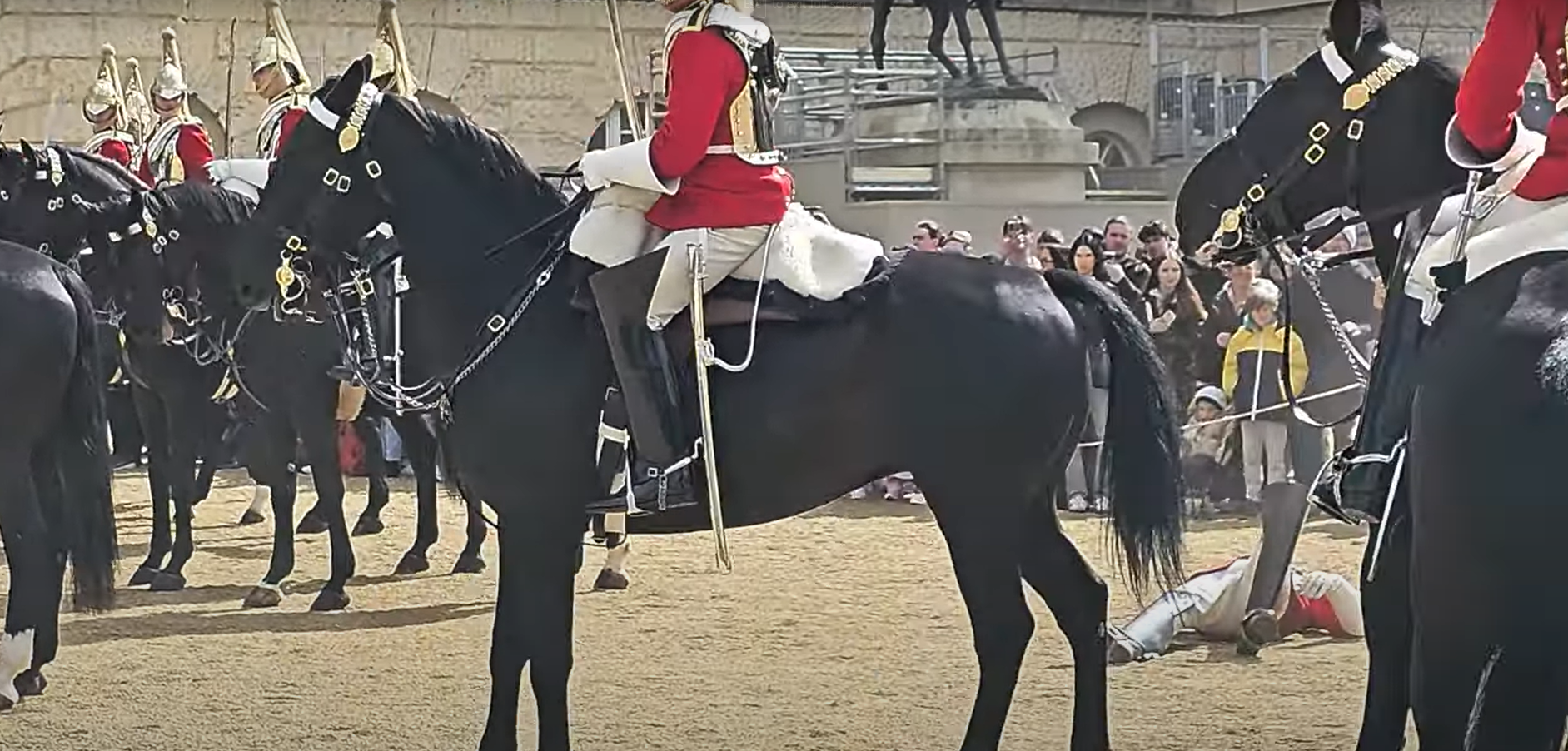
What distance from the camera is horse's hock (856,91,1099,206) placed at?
18703 millimetres

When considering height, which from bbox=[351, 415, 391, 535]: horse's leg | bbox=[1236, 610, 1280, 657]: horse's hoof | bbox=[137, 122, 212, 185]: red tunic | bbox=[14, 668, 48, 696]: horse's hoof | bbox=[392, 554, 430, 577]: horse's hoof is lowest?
bbox=[14, 668, 48, 696]: horse's hoof

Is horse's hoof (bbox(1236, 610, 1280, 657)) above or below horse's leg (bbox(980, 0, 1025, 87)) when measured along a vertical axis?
below

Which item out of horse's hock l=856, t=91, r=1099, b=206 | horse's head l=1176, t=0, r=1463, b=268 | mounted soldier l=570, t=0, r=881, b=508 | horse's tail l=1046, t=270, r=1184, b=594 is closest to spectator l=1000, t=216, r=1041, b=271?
horse's hock l=856, t=91, r=1099, b=206

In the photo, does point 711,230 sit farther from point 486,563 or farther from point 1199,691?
point 486,563

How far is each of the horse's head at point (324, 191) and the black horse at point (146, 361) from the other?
343 cm

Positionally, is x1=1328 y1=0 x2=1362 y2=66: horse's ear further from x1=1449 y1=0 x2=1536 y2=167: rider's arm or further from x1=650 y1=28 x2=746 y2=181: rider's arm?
x1=650 y1=28 x2=746 y2=181: rider's arm

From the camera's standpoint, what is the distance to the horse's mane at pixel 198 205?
953cm

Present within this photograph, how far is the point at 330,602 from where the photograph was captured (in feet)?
30.9

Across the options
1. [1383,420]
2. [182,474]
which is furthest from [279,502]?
[1383,420]

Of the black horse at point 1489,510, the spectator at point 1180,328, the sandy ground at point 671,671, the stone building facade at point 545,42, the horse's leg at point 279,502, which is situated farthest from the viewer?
the stone building facade at point 545,42

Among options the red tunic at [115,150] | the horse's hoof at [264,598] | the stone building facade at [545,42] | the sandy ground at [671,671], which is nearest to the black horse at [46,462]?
the sandy ground at [671,671]

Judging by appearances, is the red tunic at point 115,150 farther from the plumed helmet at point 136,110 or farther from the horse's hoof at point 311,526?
the horse's hoof at point 311,526

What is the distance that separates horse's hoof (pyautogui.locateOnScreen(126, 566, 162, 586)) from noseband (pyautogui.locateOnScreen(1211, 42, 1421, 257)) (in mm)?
6074

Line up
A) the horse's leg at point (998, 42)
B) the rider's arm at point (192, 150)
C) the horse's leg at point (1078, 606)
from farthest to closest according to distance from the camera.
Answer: the horse's leg at point (998, 42)
the rider's arm at point (192, 150)
the horse's leg at point (1078, 606)
